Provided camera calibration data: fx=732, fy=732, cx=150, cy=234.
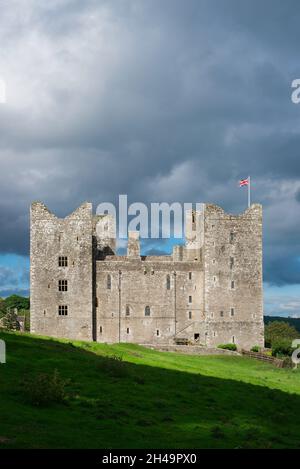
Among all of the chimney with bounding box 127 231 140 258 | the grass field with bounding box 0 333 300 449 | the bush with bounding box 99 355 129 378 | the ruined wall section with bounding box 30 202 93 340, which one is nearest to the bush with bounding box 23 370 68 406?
the grass field with bounding box 0 333 300 449

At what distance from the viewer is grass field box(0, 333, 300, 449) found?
1004 inches

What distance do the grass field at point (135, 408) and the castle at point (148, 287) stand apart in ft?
102

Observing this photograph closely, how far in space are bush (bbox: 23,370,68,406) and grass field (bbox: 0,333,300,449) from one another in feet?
1.14

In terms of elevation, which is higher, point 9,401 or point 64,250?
point 64,250

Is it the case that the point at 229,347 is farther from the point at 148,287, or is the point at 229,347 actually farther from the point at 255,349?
the point at 148,287

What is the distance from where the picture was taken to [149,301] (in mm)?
85125

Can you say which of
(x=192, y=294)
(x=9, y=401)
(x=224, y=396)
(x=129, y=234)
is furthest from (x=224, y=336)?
(x=9, y=401)

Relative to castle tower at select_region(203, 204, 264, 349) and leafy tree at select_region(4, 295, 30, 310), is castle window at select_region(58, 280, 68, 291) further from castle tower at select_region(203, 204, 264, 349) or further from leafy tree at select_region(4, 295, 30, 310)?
leafy tree at select_region(4, 295, 30, 310)

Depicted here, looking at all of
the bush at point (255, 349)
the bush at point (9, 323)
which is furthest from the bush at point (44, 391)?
the bush at point (255, 349)

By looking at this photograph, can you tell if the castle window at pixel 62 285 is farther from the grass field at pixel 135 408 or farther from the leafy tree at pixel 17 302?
the leafy tree at pixel 17 302

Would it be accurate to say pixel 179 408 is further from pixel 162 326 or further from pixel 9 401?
pixel 162 326

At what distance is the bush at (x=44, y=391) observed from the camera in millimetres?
29375

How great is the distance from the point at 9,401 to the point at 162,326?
56.8 metres

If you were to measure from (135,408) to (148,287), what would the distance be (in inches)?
2094
